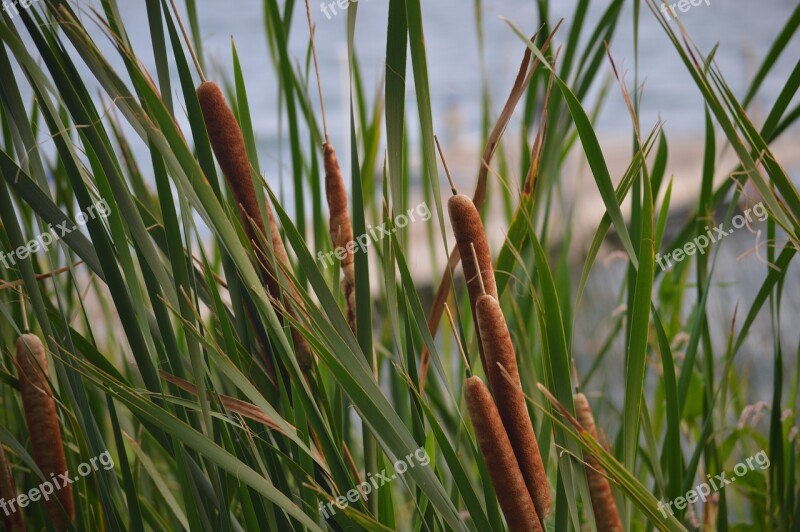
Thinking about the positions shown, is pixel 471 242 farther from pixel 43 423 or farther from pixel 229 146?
pixel 43 423

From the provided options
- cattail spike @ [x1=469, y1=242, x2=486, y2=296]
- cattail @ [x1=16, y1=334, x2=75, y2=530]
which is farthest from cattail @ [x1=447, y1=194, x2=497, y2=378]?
cattail @ [x1=16, y1=334, x2=75, y2=530]

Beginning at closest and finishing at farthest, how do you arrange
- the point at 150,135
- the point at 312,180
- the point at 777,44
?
the point at 150,135 < the point at 777,44 < the point at 312,180

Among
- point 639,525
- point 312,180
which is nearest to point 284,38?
point 312,180

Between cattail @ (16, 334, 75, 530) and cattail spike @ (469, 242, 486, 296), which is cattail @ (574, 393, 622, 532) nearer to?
cattail spike @ (469, 242, 486, 296)

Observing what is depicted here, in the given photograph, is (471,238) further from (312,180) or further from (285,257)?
(312,180)

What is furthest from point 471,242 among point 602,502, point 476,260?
point 602,502

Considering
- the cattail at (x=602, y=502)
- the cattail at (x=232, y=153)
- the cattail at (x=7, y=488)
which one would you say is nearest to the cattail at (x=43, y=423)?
the cattail at (x=7, y=488)

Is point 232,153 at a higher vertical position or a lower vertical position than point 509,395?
higher

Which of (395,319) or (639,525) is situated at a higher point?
(395,319)
